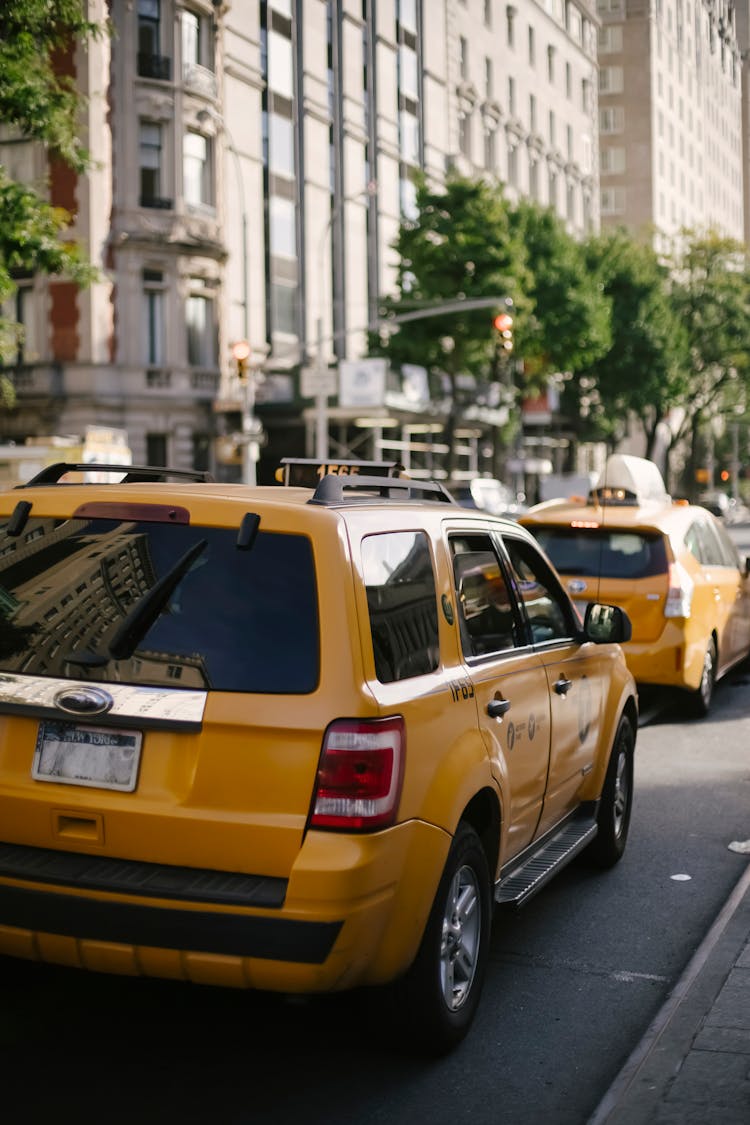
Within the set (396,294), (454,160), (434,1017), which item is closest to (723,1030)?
(434,1017)

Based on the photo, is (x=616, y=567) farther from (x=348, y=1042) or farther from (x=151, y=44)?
(x=151, y=44)

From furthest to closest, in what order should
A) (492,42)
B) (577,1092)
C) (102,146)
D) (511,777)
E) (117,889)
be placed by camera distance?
(492,42) < (102,146) < (511,777) < (577,1092) < (117,889)

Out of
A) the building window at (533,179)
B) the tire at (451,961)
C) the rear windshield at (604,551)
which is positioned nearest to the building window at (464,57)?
the building window at (533,179)

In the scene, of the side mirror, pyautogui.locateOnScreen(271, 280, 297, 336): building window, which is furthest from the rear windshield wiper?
pyautogui.locateOnScreen(271, 280, 297, 336): building window

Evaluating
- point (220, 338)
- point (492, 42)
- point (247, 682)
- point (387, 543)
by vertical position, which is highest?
point (492, 42)

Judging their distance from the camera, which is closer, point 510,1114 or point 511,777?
point 510,1114

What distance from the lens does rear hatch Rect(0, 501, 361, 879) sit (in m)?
3.93

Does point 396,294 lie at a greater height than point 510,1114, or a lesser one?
greater

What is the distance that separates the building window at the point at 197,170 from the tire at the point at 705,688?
32.3 m

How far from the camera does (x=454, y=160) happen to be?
5853 centimetres

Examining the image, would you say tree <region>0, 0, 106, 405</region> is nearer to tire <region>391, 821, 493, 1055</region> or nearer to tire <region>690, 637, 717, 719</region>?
tire <region>690, 637, 717, 719</region>

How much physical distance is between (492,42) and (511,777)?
2528 inches

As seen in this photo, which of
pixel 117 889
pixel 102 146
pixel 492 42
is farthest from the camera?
pixel 492 42

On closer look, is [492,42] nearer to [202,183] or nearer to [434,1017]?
[202,183]
